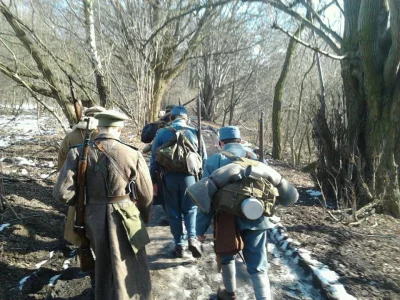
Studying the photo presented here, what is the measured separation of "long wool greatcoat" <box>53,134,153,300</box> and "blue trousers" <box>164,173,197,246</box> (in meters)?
1.42

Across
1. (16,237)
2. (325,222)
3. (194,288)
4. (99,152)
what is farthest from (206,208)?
(325,222)

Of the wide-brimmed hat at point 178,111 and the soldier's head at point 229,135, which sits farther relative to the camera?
the wide-brimmed hat at point 178,111

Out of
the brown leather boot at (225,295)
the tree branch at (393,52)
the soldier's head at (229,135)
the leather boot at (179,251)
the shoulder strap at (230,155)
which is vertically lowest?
the brown leather boot at (225,295)

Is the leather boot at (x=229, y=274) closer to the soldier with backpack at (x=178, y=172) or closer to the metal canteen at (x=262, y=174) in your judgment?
the metal canteen at (x=262, y=174)

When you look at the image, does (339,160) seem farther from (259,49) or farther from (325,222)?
(259,49)

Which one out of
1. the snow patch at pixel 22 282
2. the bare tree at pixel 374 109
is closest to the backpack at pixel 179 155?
the snow patch at pixel 22 282

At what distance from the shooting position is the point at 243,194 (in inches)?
116

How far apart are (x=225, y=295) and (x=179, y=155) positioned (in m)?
1.70

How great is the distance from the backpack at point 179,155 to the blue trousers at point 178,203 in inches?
4.7

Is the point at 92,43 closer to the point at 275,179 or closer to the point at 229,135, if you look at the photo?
the point at 229,135

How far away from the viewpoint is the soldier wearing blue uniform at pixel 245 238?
10.2 ft

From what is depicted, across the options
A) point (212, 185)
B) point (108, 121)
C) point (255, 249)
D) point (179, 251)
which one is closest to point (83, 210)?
point (108, 121)

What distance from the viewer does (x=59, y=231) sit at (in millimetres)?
5121

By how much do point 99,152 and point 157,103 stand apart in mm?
13113
